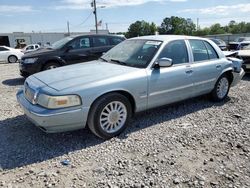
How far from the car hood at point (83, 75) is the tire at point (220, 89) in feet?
7.76

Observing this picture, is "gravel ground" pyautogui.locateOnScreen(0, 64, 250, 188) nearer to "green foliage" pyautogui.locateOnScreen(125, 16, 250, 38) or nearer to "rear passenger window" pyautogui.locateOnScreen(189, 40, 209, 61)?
"rear passenger window" pyautogui.locateOnScreen(189, 40, 209, 61)

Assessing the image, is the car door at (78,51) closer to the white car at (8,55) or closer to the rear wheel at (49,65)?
the rear wheel at (49,65)

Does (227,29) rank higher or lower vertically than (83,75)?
higher

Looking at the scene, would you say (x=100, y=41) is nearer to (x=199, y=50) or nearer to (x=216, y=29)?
(x=199, y=50)

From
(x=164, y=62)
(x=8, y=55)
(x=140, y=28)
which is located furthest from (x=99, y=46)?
(x=140, y=28)

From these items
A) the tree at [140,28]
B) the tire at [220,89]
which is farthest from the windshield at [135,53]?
the tree at [140,28]

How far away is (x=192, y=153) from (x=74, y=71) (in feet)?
7.47

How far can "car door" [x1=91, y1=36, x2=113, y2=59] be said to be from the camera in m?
8.94

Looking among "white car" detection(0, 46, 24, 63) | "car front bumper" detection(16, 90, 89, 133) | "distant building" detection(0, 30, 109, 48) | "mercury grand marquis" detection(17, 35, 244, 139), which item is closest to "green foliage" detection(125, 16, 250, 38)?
"distant building" detection(0, 30, 109, 48)

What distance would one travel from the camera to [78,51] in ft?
28.3

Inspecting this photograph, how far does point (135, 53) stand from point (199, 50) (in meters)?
1.49

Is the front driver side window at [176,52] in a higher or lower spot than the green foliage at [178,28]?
lower

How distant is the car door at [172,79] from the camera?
4316mm

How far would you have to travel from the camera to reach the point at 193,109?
5.37m
